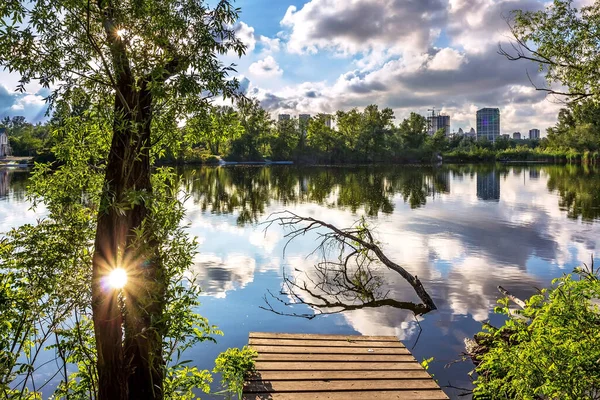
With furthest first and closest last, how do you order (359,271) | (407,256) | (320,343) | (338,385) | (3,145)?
(3,145)
(407,256)
(359,271)
(320,343)
(338,385)

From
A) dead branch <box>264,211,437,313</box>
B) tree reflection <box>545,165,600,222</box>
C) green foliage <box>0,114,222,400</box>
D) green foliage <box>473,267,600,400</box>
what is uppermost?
green foliage <box>0,114,222,400</box>

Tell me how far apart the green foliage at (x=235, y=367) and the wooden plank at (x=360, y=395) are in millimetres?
285

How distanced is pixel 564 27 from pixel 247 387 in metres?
9.64

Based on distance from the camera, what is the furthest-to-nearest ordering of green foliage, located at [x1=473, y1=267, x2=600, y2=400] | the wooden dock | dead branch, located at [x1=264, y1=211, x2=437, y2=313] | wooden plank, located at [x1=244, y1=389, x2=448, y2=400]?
dead branch, located at [x1=264, y1=211, x2=437, y2=313] → the wooden dock → wooden plank, located at [x1=244, y1=389, x2=448, y2=400] → green foliage, located at [x1=473, y1=267, x2=600, y2=400]

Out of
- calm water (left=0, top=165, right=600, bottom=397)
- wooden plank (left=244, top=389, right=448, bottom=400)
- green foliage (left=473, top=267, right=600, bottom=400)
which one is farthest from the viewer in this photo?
calm water (left=0, top=165, right=600, bottom=397)

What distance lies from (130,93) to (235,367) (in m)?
3.34

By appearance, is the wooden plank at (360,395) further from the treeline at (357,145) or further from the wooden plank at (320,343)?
the treeline at (357,145)

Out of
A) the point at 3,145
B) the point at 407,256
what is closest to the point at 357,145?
the point at 407,256

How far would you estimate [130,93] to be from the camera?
3.78 m

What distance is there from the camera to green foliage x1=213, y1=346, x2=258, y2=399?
4896mm

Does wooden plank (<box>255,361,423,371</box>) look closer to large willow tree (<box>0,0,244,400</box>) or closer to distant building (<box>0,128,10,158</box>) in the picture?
large willow tree (<box>0,0,244,400</box>)

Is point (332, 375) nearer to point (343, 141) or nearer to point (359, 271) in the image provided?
point (359, 271)

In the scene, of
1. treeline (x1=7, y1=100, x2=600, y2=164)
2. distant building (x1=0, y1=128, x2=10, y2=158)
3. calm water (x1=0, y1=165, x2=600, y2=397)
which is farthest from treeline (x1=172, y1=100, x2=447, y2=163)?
calm water (x1=0, y1=165, x2=600, y2=397)

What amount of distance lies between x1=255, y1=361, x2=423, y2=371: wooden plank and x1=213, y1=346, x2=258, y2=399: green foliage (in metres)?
0.15
